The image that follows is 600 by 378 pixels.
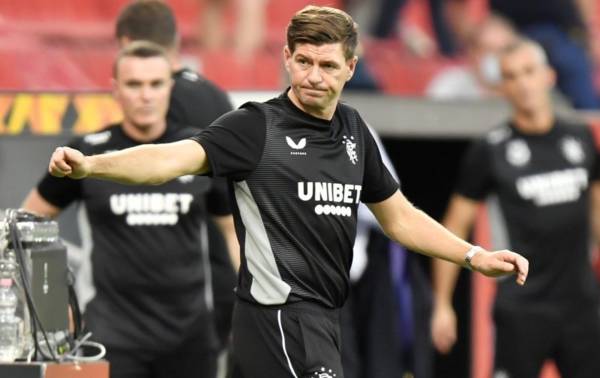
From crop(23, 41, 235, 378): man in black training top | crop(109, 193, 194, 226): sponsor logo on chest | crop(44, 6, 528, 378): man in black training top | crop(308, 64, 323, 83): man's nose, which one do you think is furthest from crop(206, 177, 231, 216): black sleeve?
crop(308, 64, 323, 83): man's nose

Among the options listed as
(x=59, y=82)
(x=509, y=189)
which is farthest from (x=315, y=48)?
(x=59, y=82)

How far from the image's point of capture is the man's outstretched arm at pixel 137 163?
→ 4.95 m

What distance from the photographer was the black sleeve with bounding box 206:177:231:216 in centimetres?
746

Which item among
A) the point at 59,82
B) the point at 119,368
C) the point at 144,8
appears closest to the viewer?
the point at 119,368

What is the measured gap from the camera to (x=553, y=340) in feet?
29.4

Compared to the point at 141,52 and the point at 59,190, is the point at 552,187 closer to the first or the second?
the point at 141,52

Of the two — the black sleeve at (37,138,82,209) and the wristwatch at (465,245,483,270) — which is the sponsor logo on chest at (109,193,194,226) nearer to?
the black sleeve at (37,138,82,209)

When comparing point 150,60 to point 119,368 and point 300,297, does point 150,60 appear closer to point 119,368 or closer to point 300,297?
point 119,368

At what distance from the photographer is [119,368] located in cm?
715

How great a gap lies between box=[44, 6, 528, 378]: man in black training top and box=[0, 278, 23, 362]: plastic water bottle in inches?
29.0

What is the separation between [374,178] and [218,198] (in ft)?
5.63

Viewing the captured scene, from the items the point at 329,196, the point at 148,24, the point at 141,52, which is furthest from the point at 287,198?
the point at 148,24

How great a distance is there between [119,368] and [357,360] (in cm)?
245

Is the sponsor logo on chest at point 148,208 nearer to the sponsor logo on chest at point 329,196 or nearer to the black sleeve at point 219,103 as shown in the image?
the black sleeve at point 219,103
